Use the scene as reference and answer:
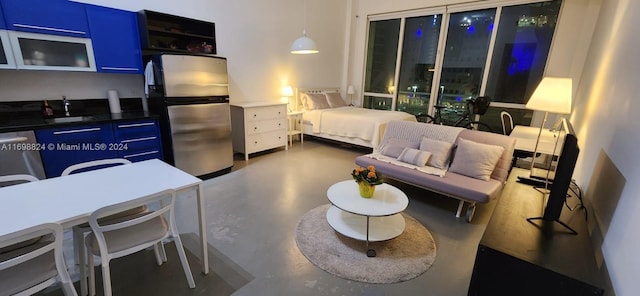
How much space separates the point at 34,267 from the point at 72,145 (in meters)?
1.78

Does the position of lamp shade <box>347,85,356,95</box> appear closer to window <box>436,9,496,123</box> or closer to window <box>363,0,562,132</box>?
window <box>363,0,562,132</box>

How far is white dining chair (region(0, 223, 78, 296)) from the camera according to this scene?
3.59 feet

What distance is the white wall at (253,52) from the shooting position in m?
2.85

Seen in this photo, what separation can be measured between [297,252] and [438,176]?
5.26ft

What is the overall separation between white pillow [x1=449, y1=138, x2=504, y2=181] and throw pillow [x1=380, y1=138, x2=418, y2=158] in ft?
1.74

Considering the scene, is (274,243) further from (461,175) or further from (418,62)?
(418,62)

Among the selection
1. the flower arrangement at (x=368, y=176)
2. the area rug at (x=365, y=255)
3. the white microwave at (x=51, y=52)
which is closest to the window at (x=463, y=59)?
the area rug at (x=365, y=255)

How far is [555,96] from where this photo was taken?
2154 millimetres

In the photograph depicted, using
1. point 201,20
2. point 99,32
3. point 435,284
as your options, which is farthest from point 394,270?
point 201,20

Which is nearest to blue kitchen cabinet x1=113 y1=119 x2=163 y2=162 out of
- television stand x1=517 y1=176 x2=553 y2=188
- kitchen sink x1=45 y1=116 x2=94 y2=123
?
kitchen sink x1=45 y1=116 x2=94 y2=123

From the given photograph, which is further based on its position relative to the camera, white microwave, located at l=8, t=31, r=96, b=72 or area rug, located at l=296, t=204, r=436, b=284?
white microwave, located at l=8, t=31, r=96, b=72

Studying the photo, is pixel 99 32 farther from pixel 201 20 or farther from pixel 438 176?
pixel 438 176

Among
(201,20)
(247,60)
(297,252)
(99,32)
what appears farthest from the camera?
(247,60)

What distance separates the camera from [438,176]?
8.92 feet
